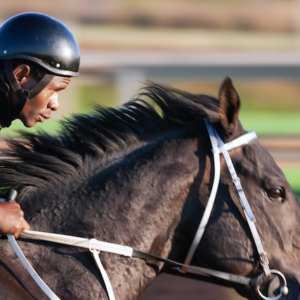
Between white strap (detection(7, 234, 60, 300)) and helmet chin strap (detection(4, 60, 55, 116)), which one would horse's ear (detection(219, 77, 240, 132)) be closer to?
helmet chin strap (detection(4, 60, 55, 116))

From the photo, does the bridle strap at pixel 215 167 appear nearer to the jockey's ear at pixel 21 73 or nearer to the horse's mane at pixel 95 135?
the horse's mane at pixel 95 135

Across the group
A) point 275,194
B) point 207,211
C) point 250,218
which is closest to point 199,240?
point 207,211

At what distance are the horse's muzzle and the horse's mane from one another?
0.73m

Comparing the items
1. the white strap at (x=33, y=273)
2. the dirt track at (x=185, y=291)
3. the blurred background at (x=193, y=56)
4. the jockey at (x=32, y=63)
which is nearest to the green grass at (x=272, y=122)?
the blurred background at (x=193, y=56)

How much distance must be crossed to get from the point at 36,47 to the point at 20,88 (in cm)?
18

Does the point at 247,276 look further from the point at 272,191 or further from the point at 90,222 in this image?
the point at 90,222

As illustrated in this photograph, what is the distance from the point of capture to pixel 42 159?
3.13 m

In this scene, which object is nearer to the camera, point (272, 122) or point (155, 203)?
point (155, 203)

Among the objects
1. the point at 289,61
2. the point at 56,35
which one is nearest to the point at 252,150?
the point at 56,35

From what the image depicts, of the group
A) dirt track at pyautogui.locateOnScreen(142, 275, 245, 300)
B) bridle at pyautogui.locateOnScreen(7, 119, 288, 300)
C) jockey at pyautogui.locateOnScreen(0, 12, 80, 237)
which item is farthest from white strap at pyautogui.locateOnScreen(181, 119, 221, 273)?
dirt track at pyautogui.locateOnScreen(142, 275, 245, 300)

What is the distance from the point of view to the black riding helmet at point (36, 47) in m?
3.01

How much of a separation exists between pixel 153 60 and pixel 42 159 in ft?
26.0

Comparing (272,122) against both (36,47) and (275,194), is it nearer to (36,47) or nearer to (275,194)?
(275,194)

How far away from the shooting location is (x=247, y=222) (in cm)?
304
